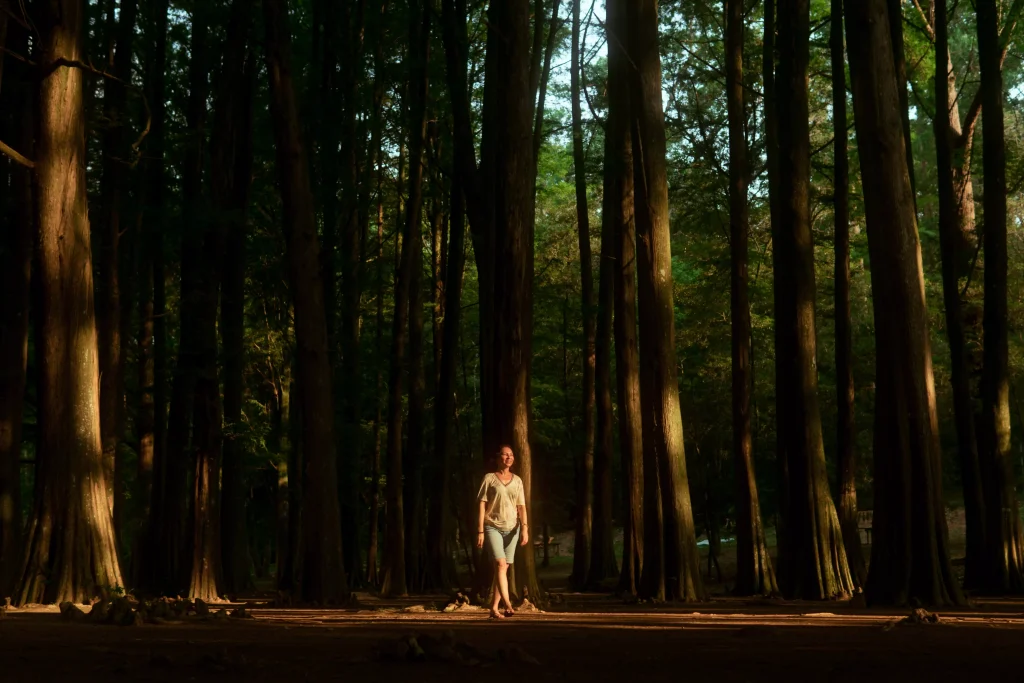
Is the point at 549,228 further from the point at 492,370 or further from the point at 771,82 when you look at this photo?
the point at 492,370

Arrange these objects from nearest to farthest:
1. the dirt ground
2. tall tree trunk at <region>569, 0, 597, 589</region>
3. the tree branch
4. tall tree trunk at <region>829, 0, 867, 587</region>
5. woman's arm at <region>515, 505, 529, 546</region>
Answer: the dirt ground < the tree branch < woman's arm at <region>515, 505, 529, 546</region> < tall tree trunk at <region>829, 0, 867, 587</region> < tall tree trunk at <region>569, 0, 597, 589</region>

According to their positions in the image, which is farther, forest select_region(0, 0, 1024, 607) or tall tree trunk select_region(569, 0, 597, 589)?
tall tree trunk select_region(569, 0, 597, 589)

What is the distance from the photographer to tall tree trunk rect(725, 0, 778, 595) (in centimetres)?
1978

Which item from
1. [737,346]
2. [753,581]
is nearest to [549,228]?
[737,346]

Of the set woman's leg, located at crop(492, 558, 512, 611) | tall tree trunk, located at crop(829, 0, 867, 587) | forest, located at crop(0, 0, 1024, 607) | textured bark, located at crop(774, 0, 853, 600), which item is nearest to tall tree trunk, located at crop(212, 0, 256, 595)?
forest, located at crop(0, 0, 1024, 607)

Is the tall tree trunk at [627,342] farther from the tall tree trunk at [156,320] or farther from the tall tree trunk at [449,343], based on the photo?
the tall tree trunk at [156,320]

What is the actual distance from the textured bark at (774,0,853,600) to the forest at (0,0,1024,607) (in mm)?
51

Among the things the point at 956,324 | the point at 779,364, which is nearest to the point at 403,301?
the point at 779,364

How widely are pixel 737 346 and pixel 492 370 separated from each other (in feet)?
23.5

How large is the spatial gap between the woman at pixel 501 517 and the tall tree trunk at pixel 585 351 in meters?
12.7

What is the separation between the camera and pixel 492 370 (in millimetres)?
15625

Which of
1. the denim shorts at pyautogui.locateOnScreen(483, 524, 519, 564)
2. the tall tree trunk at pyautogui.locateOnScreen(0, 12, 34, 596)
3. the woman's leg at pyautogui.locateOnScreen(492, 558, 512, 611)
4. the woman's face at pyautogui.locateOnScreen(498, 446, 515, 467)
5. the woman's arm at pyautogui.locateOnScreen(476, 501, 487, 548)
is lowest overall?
the woman's leg at pyautogui.locateOnScreen(492, 558, 512, 611)

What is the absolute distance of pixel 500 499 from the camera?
14.0 m

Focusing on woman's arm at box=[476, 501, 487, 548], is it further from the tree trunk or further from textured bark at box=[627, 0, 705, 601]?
the tree trunk
